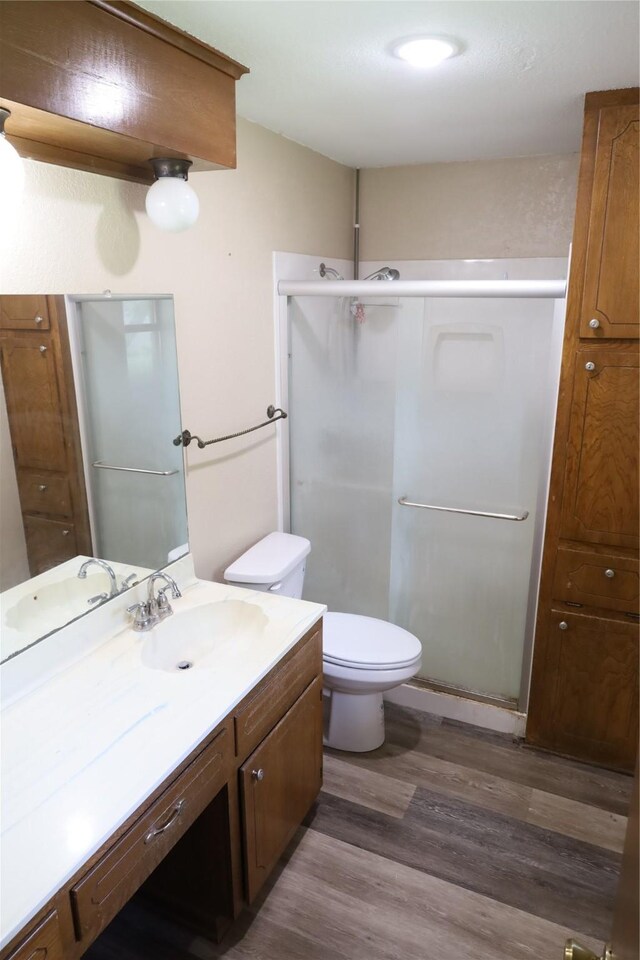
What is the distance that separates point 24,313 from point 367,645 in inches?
62.6

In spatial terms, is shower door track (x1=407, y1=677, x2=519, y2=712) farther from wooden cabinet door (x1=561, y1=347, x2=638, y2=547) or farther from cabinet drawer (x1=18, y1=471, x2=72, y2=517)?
cabinet drawer (x1=18, y1=471, x2=72, y2=517)

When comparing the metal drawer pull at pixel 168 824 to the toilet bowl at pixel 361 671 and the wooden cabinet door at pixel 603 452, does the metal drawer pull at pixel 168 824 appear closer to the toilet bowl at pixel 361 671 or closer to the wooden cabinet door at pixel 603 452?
the toilet bowl at pixel 361 671

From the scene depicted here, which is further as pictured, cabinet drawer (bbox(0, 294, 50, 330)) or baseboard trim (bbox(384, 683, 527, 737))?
baseboard trim (bbox(384, 683, 527, 737))

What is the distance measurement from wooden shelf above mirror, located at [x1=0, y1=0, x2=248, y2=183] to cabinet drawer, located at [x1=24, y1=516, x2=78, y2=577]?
2.72 ft

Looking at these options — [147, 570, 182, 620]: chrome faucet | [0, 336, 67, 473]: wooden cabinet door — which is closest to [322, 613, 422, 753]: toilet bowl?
[147, 570, 182, 620]: chrome faucet

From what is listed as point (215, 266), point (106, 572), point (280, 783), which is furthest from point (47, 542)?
point (215, 266)

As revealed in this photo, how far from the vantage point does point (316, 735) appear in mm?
1999

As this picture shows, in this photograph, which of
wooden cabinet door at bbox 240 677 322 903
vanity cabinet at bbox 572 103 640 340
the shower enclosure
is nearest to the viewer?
wooden cabinet door at bbox 240 677 322 903

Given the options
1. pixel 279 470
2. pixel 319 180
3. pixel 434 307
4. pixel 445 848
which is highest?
pixel 319 180

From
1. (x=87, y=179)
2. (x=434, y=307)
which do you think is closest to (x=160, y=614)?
(x=87, y=179)

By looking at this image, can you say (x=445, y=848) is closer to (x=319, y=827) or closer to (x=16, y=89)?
(x=319, y=827)

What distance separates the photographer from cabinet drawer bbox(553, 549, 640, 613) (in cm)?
215

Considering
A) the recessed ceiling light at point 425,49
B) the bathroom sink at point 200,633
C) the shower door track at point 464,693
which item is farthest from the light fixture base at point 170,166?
the shower door track at point 464,693

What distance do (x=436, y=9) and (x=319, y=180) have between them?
1.41 m
